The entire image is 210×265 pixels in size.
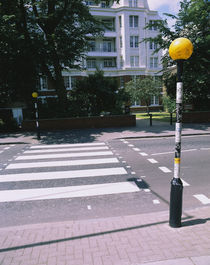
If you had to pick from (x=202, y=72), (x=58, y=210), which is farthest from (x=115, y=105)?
(x=58, y=210)

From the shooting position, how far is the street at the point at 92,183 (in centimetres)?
510

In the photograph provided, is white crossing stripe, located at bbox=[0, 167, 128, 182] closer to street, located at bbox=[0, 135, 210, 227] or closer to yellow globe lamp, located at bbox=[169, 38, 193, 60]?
street, located at bbox=[0, 135, 210, 227]

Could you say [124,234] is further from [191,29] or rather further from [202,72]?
[191,29]

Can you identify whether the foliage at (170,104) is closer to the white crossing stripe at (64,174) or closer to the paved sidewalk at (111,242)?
the white crossing stripe at (64,174)

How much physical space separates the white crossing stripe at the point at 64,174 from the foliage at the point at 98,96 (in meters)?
13.2

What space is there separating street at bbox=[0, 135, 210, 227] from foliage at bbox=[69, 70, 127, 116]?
10.7 m

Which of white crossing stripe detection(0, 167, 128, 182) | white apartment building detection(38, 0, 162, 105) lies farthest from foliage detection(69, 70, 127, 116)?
white apartment building detection(38, 0, 162, 105)

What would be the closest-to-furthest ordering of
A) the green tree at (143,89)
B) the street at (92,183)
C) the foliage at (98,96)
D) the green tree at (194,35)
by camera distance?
the street at (92,183), the green tree at (194,35), the foliage at (98,96), the green tree at (143,89)

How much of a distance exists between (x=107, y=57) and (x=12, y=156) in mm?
36901

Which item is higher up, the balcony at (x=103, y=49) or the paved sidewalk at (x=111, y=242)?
the balcony at (x=103, y=49)

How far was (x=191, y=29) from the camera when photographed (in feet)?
65.2

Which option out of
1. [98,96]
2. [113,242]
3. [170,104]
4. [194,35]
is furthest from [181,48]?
[170,104]

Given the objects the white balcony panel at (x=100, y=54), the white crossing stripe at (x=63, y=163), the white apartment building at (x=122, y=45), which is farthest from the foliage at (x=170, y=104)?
the white crossing stripe at (x=63, y=163)

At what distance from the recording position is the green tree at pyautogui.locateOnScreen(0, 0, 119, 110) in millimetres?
16484
